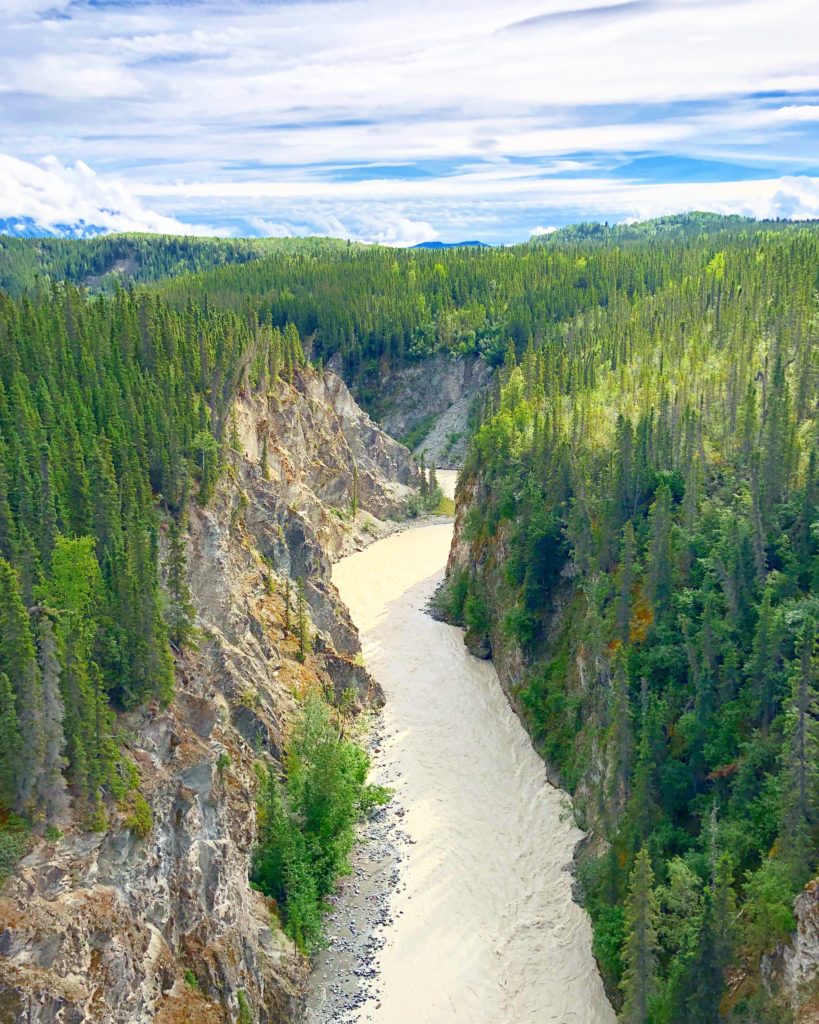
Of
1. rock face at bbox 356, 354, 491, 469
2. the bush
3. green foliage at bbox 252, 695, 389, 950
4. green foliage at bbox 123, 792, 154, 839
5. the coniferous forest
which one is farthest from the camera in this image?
rock face at bbox 356, 354, 491, 469

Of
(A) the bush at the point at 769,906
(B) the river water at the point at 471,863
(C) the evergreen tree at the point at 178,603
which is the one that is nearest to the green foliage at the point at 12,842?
(C) the evergreen tree at the point at 178,603

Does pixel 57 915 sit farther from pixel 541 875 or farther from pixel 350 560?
pixel 350 560

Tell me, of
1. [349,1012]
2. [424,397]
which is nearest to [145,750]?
[349,1012]

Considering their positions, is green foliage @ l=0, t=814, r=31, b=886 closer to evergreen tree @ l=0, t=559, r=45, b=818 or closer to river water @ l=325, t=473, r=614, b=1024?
evergreen tree @ l=0, t=559, r=45, b=818

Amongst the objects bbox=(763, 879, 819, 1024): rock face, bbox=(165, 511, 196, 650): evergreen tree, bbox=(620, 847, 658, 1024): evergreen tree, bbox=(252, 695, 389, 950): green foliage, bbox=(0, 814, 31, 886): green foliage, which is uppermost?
bbox=(165, 511, 196, 650): evergreen tree

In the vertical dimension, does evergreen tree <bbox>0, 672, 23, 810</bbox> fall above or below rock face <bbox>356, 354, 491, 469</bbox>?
above

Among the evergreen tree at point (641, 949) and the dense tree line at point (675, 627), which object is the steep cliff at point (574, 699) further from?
the evergreen tree at point (641, 949)

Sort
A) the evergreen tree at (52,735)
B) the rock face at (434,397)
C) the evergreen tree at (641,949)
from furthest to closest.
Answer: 1. the rock face at (434,397)
2. the evergreen tree at (641,949)
3. the evergreen tree at (52,735)

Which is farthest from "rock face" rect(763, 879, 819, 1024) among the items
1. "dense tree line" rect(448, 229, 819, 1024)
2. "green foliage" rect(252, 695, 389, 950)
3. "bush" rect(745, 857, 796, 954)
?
"green foliage" rect(252, 695, 389, 950)
